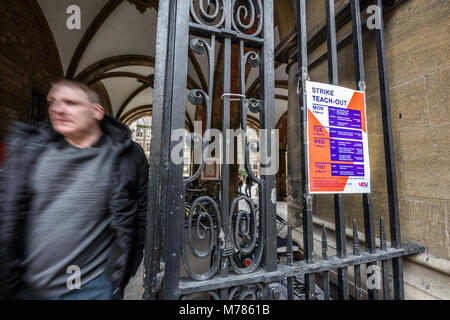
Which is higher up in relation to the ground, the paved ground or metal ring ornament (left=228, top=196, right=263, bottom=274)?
metal ring ornament (left=228, top=196, right=263, bottom=274)

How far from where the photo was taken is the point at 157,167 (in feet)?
2.85

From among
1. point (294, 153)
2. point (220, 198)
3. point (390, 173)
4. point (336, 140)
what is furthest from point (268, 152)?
point (294, 153)

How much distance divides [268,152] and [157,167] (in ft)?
1.70

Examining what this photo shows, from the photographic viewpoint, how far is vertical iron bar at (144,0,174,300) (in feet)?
2.73

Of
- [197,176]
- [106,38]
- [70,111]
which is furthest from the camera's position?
[106,38]

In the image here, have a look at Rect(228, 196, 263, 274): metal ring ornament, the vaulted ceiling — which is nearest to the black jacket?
Rect(228, 196, 263, 274): metal ring ornament

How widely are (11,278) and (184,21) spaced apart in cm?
141

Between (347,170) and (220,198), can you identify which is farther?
(347,170)

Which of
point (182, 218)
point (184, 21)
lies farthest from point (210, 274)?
point (184, 21)

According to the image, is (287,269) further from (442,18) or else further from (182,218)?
(442,18)

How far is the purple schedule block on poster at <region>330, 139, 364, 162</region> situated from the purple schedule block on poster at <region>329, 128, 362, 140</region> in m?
0.03

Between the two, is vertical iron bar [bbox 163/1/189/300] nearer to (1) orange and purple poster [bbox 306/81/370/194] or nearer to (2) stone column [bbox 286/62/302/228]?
(1) orange and purple poster [bbox 306/81/370/194]

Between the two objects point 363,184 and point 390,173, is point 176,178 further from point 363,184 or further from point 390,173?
point 390,173
